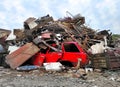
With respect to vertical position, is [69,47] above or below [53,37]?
below

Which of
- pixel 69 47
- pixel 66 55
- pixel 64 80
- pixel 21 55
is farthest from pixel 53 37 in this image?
pixel 64 80

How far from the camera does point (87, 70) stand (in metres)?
16.9

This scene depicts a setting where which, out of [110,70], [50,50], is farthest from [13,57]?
[110,70]

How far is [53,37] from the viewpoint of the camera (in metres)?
20.2

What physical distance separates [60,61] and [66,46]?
924 mm

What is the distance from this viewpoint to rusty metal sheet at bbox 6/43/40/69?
63.1 feet

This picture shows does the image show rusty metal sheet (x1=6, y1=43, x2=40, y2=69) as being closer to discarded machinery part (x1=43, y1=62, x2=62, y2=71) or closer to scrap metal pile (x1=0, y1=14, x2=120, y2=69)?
scrap metal pile (x1=0, y1=14, x2=120, y2=69)

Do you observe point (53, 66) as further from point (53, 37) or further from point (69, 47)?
point (53, 37)

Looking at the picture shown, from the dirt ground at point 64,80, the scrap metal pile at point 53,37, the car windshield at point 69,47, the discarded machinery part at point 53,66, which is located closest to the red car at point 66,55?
the car windshield at point 69,47

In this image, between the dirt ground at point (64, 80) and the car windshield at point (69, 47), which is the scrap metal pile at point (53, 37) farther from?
the dirt ground at point (64, 80)

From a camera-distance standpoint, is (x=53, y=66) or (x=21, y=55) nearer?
(x=53, y=66)

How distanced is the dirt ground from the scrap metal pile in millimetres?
1806

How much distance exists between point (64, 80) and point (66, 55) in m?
4.04

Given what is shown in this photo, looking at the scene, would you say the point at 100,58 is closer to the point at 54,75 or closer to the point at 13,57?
the point at 54,75
